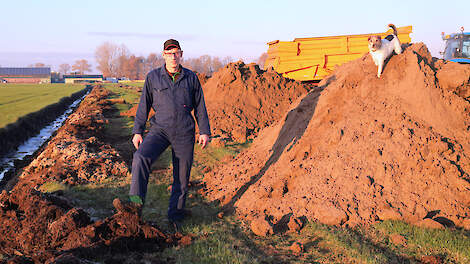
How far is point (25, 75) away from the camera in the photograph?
363 feet

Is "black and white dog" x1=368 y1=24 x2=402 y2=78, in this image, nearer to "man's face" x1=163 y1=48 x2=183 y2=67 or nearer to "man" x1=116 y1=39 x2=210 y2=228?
"man" x1=116 y1=39 x2=210 y2=228

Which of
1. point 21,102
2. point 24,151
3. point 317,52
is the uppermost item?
point 317,52

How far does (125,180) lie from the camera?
6.39 meters

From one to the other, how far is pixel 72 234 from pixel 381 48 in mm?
5031

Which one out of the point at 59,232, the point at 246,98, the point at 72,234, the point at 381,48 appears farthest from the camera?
the point at 246,98

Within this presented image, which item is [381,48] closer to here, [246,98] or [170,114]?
[170,114]

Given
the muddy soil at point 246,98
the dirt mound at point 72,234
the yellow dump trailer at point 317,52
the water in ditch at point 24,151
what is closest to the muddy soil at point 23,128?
the water in ditch at point 24,151

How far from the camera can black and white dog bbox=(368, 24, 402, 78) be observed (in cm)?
520

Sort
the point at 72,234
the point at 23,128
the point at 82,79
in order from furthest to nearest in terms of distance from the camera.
Answer: the point at 82,79 → the point at 23,128 → the point at 72,234

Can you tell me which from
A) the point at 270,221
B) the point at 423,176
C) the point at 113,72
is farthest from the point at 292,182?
the point at 113,72

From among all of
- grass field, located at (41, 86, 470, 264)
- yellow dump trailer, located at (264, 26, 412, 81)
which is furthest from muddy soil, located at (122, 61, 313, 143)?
grass field, located at (41, 86, 470, 264)

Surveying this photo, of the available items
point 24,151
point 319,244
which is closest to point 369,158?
point 319,244

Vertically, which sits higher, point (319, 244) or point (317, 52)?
point (317, 52)

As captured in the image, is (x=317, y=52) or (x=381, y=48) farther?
(x=317, y=52)
